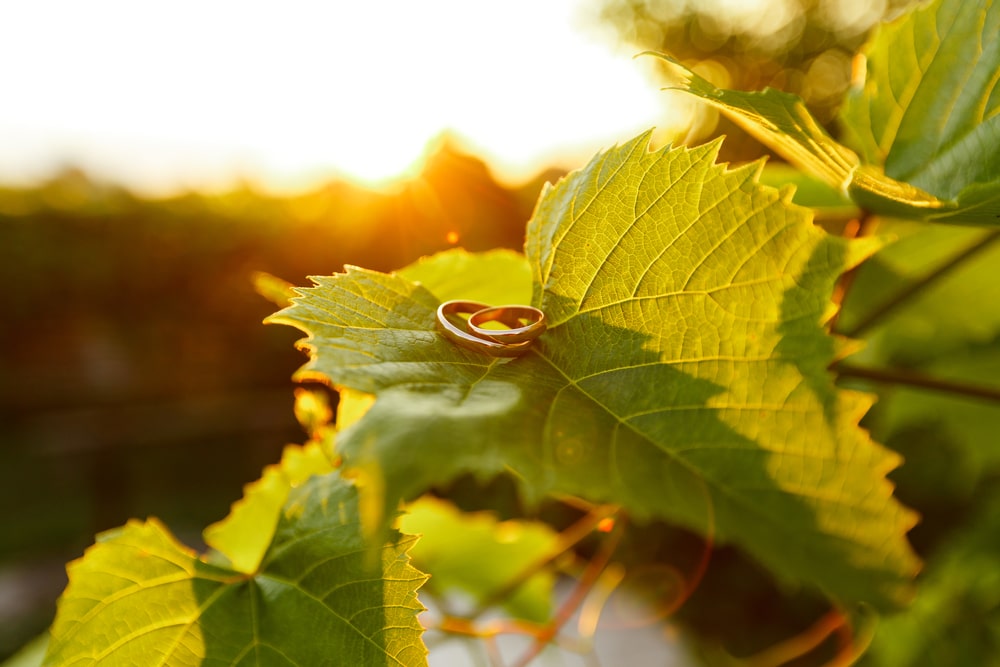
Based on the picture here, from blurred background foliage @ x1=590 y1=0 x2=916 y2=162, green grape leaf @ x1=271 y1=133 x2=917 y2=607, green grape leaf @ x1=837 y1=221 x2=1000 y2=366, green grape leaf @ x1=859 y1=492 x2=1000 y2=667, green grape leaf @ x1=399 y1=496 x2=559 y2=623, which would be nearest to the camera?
green grape leaf @ x1=271 y1=133 x2=917 y2=607

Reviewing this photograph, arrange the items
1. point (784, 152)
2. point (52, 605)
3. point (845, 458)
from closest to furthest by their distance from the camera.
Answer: point (845, 458), point (784, 152), point (52, 605)

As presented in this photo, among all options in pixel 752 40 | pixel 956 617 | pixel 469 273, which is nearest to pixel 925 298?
pixel 956 617

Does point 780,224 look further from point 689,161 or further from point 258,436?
point 258,436

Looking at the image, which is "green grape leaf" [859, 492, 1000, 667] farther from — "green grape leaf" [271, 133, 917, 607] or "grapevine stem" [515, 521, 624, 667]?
"green grape leaf" [271, 133, 917, 607]

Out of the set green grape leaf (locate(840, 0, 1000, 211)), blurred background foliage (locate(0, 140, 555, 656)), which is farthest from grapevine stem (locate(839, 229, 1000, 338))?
blurred background foliage (locate(0, 140, 555, 656))

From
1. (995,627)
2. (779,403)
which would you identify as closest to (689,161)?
(779,403)

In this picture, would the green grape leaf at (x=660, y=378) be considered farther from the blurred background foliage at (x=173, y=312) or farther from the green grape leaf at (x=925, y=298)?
the blurred background foliage at (x=173, y=312)

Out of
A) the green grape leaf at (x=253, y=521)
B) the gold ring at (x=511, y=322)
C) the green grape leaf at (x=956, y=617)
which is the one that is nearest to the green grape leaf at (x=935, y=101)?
the gold ring at (x=511, y=322)
